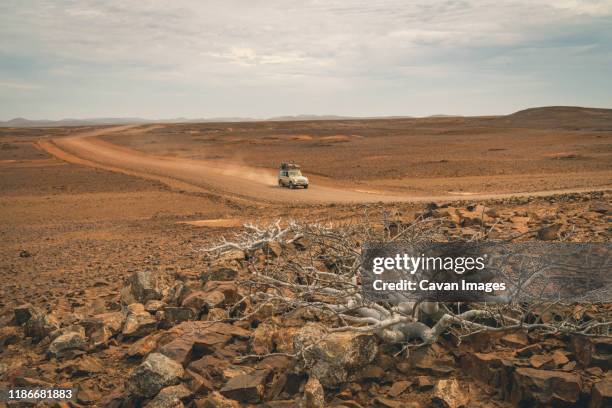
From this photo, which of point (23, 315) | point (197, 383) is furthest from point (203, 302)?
point (23, 315)

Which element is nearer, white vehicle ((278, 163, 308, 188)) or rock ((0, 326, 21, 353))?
rock ((0, 326, 21, 353))

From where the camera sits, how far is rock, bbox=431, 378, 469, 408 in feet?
13.3

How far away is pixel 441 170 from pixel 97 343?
101 ft

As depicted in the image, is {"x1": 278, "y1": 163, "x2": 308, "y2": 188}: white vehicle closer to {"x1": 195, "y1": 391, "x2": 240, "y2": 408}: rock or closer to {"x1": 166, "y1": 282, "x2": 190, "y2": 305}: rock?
{"x1": 166, "y1": 282, "x2": 190, "y2": 305}: rock

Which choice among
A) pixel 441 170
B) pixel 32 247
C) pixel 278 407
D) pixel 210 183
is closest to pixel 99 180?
pixel 210 183

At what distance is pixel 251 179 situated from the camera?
3197 cm

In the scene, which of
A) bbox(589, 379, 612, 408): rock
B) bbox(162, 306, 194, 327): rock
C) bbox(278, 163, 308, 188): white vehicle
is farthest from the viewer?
bbox(278, 163, 308, 188): white vehicle

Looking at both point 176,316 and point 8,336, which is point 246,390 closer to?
point 176,316

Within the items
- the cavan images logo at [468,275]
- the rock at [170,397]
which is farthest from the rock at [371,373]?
the rock at [170,397]

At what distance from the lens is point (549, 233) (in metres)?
7.04

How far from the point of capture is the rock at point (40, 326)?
6.87 m

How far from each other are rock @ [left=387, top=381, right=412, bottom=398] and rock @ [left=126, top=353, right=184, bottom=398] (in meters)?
2.12

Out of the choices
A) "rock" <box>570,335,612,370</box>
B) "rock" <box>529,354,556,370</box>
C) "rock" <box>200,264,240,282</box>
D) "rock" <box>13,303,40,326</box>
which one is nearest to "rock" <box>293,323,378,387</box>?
"rock" <box>529,354,556,370</box>

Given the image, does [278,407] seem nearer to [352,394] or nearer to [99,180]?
[352,394]
